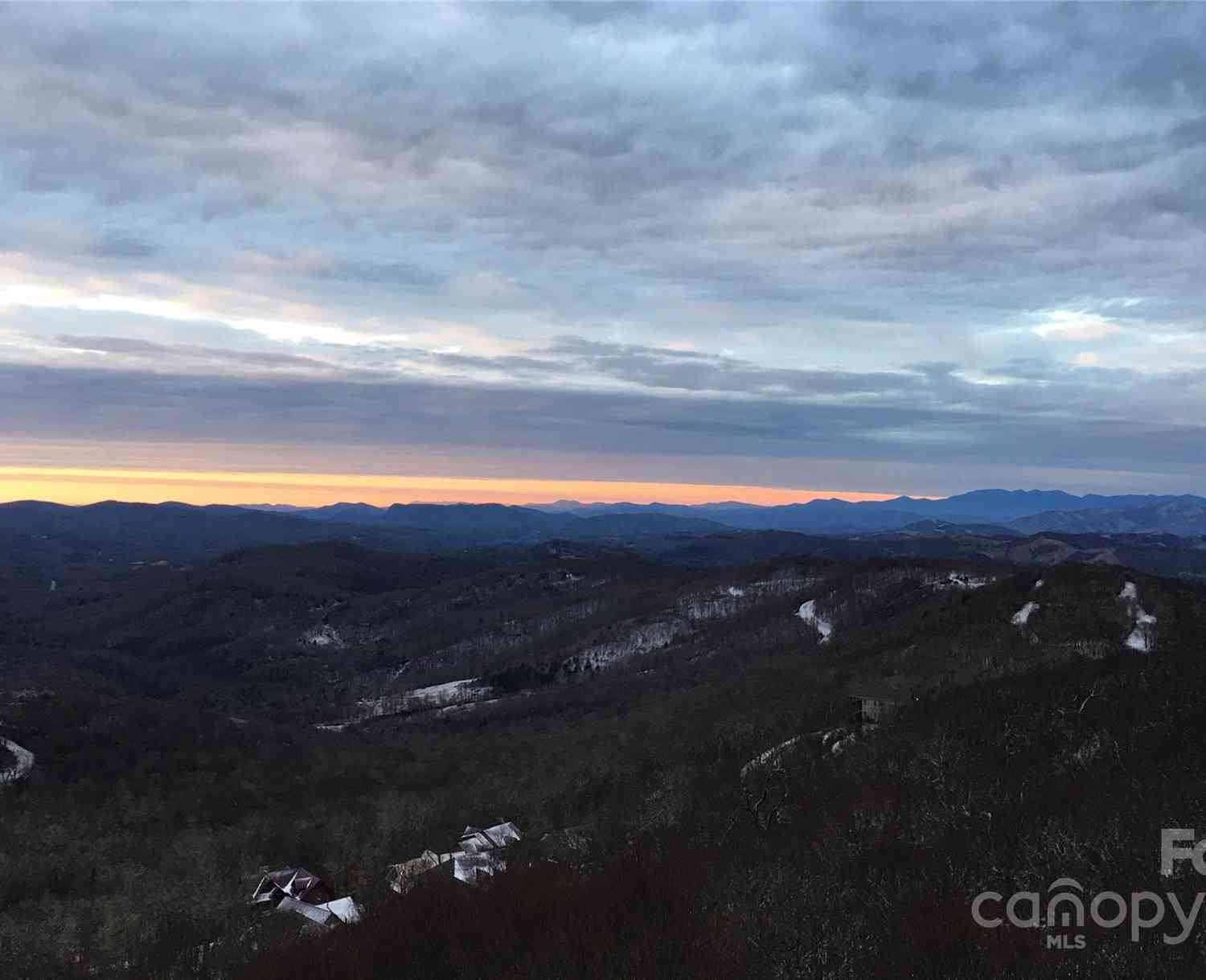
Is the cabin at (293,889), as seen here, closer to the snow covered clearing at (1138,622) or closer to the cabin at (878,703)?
the cabin at (878,703)

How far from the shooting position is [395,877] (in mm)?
47531

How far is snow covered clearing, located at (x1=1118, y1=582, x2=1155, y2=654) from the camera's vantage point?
254ft

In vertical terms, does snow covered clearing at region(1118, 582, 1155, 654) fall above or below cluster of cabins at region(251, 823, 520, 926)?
above

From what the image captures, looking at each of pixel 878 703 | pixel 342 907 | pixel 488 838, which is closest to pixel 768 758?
pixel 878 703

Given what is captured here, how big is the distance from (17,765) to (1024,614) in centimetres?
15984

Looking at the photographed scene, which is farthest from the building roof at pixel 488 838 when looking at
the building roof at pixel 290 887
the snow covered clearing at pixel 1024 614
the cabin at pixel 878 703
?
the snow covered clearing at pixel 1024 614

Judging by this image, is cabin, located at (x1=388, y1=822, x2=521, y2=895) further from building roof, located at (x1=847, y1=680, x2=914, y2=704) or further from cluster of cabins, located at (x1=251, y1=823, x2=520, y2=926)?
building roof, located at (x1=847, y1=680, x2=914, y2=704)

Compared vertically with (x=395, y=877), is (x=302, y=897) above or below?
below

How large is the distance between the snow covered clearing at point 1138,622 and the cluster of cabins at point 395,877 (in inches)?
2197

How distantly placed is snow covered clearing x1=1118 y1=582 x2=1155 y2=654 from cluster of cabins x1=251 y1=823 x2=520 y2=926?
55794 mm

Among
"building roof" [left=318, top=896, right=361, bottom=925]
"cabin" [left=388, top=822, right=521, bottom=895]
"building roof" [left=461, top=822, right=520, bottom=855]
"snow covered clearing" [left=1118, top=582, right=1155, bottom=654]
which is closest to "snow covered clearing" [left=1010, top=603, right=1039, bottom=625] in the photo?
"snow covered clearing" [left=1118, top=582, right=1155, bottom=654]

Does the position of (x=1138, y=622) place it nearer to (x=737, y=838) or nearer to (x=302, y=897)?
(x=737, y=838)

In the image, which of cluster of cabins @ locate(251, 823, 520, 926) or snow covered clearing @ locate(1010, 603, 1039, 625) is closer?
cluster of cabins @ locate(251, 823, 520, 926)

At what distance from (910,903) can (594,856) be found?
18357 mm
